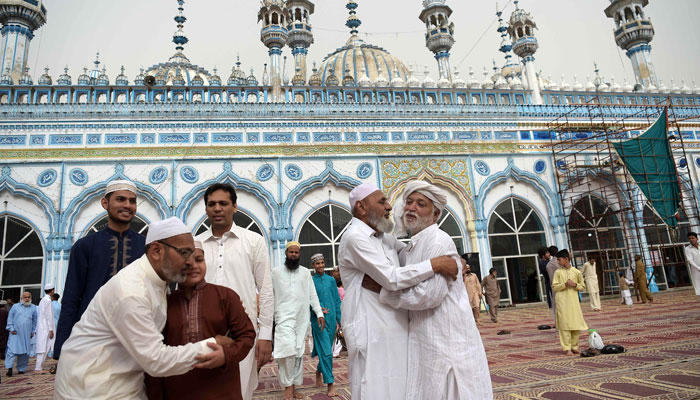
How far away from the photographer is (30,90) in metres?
11.3

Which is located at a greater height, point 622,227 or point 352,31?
point 352,31

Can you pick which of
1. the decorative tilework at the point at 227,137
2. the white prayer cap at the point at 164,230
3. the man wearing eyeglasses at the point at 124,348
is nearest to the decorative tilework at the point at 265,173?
the decorative tilework at the point at 227,137

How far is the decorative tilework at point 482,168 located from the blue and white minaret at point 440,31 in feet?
13.1

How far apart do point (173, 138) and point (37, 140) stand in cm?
314

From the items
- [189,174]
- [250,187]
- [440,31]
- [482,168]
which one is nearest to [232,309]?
[250,187]

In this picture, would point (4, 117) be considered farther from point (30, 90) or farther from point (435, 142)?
point (435, 142)

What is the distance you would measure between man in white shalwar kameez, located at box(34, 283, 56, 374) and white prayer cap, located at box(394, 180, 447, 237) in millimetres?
6924

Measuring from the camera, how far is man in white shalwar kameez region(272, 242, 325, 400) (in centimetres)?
399

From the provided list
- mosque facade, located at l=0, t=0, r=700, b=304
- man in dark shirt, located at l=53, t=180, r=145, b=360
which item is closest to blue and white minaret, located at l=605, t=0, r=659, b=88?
mosque facade, located at l=0, t=0, r=700, b=304

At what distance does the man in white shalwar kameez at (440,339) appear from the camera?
2.01m

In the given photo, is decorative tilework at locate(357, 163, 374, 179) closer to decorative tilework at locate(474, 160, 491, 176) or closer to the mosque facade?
the mosque facade

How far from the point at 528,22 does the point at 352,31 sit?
29.2 ft

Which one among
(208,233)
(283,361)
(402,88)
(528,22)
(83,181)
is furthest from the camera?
(528,22)

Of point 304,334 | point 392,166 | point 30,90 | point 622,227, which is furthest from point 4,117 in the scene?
point 622,227
